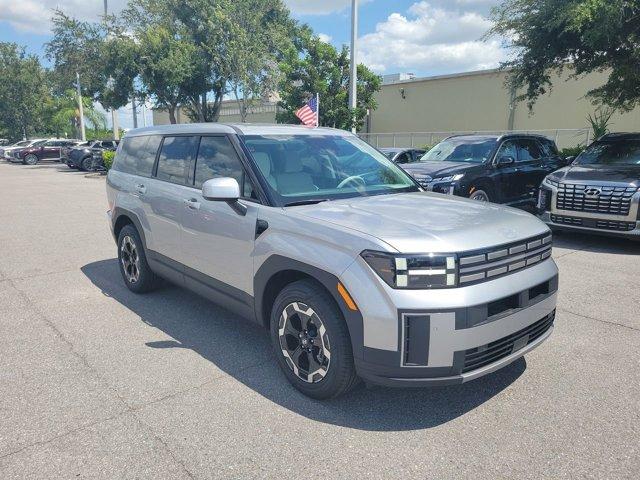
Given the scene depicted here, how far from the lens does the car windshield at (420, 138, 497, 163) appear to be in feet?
31.4

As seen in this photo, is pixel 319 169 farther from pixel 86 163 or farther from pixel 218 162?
pixel 86 163

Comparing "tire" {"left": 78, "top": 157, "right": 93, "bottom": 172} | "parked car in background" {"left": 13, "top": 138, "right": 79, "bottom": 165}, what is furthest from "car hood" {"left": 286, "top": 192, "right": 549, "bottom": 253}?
"parked car in background" {"left": 13, "top": 138, "right": 79, "bottom": 165}

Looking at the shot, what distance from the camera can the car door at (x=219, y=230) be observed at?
12.2 feet

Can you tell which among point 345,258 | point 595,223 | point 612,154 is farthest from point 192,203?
point 612,154

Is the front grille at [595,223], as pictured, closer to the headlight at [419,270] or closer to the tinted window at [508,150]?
the tinted window at [508,150]

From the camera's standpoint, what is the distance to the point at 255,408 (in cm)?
325

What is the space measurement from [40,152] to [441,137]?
27.9m

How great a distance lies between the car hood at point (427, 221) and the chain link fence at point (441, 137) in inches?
607

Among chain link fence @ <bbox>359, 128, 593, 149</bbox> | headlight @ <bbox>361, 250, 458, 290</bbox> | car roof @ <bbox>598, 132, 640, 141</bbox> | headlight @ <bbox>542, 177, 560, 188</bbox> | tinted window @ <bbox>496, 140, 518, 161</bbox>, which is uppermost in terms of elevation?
chain link fence @ <bbox>359, 128, 593, 149</bbox>

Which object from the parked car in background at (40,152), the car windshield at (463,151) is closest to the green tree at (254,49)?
the parked car in background at (40,152)

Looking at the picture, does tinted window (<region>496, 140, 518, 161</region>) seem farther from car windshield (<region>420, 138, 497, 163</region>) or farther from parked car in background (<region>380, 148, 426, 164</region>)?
parked car in background (<region>380, 148, 426, 164</region>)

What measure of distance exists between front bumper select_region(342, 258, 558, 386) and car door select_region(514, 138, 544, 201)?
7557mm

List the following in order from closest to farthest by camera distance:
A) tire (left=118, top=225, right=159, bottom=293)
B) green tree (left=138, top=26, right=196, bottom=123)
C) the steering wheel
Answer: the steering wheel
tire (left=118, top=225, right=159, bottom=293)
green tree (left=138, top=26, right=196, bottom=123)

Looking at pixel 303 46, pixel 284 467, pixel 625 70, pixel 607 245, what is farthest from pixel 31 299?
pixel 303 46
